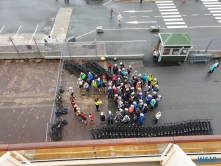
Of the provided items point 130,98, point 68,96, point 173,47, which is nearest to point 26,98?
point 68,96

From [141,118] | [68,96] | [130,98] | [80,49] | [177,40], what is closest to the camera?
[141,118]

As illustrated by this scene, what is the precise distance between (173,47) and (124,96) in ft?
24.3

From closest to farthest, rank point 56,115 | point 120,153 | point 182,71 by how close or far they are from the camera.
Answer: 1. point 120,153
2. point 56,115
3. point 182,71

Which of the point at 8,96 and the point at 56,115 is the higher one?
the point at 8,96

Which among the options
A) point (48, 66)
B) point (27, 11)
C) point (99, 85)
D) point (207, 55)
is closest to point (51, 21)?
point (27, 11)

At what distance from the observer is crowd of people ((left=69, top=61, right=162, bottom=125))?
13.2m

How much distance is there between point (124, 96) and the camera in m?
13.9

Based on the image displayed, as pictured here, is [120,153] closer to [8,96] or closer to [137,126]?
[137,126]

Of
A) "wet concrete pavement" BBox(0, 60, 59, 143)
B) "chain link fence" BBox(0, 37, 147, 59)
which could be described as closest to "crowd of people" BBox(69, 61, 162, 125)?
"chain link fence" BBox(0, 37, 147, 59)

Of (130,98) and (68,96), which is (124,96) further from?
(68,96)

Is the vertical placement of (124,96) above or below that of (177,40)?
below

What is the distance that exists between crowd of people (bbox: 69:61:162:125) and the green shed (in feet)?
12.2

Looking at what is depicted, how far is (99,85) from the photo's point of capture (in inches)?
608

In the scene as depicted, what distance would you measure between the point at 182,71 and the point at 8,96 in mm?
16757
